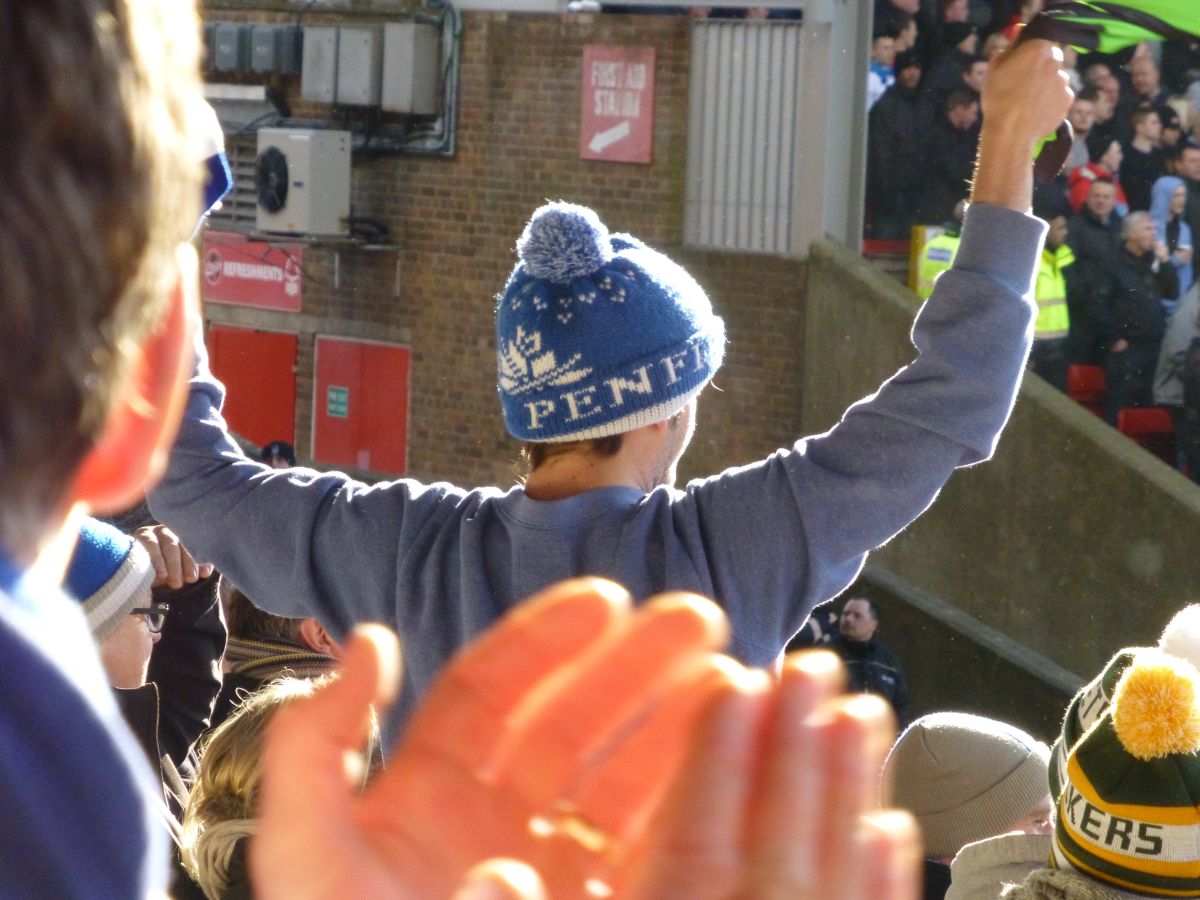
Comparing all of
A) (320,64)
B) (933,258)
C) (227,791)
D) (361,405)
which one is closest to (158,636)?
(227,791)

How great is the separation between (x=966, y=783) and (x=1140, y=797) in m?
1.09

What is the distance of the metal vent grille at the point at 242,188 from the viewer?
12141 millimetres

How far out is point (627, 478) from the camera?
1.76 meters

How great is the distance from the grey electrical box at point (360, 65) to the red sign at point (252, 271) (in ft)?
4.44

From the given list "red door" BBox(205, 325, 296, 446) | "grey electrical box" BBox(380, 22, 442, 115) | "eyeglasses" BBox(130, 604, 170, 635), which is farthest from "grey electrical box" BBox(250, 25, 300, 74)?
"eyeglasses" BBox(130, 604, 170, 635)

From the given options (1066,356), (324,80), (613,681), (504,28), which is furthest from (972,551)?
(613,681)

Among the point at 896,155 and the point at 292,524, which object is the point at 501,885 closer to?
the point at 292,524

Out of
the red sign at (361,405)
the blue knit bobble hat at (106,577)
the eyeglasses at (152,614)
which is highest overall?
the blue knit bobble hat at (106,577)

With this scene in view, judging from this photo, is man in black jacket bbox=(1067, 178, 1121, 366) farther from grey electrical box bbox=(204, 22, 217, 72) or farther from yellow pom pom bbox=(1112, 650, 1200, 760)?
yellow pom pom bbox=(1112, 650, 1200, 760)

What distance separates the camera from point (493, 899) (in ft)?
1.90

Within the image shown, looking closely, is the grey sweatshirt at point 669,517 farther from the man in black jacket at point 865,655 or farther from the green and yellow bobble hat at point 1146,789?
the man in black jacket at point 865,655

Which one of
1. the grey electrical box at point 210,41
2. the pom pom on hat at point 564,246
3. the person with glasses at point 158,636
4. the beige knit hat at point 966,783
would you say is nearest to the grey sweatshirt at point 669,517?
the pom pom on hat at point 564,246

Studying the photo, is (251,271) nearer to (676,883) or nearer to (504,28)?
(504,28)

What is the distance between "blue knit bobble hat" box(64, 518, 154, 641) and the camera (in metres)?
2.90
